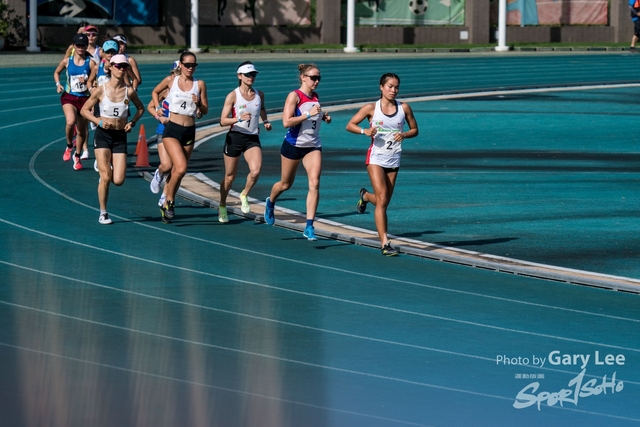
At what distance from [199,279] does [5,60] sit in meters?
28.3

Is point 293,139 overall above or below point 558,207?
above

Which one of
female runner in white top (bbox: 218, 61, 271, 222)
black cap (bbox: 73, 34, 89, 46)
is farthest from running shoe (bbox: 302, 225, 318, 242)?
black cap (bbox: 73, 34, 89, 46)

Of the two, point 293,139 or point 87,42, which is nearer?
point 293,139

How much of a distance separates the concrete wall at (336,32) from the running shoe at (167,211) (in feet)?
103

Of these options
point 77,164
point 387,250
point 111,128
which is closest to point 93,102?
point 111,128

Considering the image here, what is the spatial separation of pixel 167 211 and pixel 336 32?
124 ft

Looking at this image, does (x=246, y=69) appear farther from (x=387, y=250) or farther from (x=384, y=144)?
(x=387, y=250)

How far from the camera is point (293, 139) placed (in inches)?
540

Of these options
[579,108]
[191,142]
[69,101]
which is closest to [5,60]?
[579,108]

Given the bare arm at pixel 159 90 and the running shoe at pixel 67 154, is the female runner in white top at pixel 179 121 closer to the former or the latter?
the bare arm at pixel 159 90

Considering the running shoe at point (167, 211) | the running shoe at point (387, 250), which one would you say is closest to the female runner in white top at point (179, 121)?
the running shoe at point (167, 211)

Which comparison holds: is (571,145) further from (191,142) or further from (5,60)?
(5,60)

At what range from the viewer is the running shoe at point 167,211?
47.2 feet

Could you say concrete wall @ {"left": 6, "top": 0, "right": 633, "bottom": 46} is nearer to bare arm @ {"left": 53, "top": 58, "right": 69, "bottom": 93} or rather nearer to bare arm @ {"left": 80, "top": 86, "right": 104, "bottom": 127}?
bare arm @ {"left": 53, "top": 58, "right": 69, "bottom": 93}
